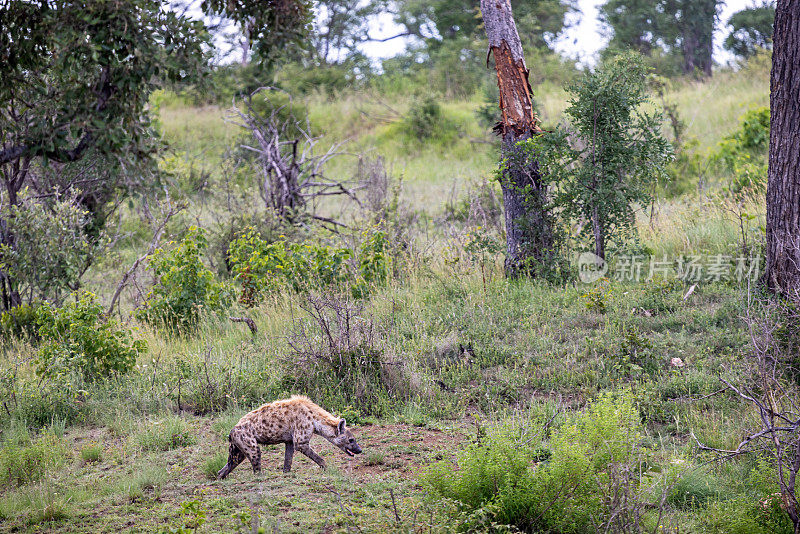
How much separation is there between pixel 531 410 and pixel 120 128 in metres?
4.12

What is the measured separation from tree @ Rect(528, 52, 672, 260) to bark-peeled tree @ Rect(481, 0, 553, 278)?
0.32 metres

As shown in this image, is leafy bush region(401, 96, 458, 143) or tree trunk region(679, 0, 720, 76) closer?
leafy bush region(401, 96, 458, 143)

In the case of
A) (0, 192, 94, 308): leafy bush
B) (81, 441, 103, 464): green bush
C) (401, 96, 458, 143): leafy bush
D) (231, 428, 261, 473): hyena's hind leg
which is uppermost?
(401, 96, 458, 143): leafy bush

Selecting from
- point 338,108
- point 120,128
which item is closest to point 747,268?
point 120,128

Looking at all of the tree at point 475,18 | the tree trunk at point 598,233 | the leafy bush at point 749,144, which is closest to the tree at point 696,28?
the tree at point 475,18

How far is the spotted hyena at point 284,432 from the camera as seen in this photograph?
530 cm

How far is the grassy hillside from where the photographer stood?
15.3 ft

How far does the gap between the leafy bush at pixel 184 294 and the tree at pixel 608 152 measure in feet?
14.9

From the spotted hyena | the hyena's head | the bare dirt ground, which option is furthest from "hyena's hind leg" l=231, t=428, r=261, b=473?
the hyena's head

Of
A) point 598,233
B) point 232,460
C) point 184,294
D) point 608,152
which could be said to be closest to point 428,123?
point 608,152

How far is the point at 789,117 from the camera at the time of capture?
743 cm

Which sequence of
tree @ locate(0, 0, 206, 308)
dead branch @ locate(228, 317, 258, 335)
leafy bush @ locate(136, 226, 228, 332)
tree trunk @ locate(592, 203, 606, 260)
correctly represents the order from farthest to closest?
leafy bush @ locate(136, 226, 228, 332)
tree trunk @ locate(592, 203, 606, 260)
dead branch @ locate(228, 317, 258, 335)
tree @ locate(0, 0, 206, 308)

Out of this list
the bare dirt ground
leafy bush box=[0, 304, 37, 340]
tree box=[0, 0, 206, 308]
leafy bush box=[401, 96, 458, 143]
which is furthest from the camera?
leafy bush box=[401, 96, 458, 143]

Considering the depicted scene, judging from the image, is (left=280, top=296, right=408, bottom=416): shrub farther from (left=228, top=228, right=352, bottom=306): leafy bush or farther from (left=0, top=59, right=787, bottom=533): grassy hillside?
(left=228, top=228, right=352, bottom=306): leafy bush
